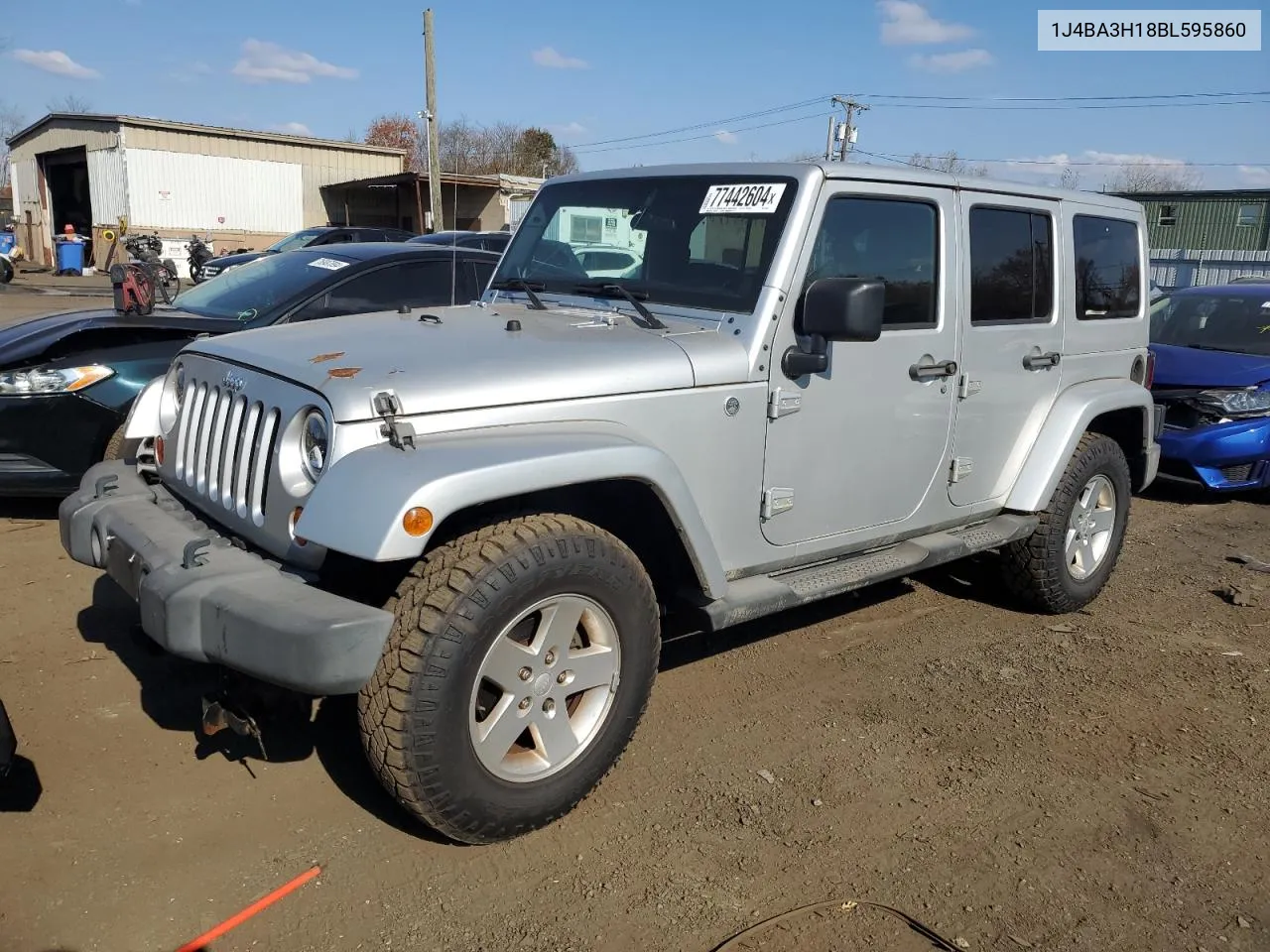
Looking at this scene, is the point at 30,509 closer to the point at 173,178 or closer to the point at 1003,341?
the point at 1003,341

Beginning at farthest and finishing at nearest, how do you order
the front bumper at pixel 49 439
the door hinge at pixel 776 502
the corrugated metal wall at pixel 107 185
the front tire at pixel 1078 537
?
the corrugated metal wall at pixel 107 185 → the front bumper at pixel 49 439 → the front tire at pixel 1078 537 → the door hinge at pixel 776 502

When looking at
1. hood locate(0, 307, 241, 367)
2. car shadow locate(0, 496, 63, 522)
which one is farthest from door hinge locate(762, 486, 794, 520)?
car shadow locate(0, 496, 63, 522)

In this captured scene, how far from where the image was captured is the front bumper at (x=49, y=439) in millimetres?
5090

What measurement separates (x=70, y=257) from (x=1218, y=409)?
98.0ft

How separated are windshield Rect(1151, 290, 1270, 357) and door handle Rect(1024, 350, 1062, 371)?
14.1 feet

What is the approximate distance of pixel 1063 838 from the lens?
10.2 feet

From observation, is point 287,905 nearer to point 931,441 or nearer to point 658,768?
point 658,768

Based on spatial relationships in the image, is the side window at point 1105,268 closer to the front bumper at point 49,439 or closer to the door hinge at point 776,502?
the door hinge at point 776,502

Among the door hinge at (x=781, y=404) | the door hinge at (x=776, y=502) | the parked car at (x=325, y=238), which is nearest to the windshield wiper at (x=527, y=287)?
the door hinge at (x=781, y=404)

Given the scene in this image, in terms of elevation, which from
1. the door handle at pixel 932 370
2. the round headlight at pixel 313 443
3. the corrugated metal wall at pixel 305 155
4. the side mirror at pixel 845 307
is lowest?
the round headlight at pixel 313 443

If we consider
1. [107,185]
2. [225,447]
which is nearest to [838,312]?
[225,447]

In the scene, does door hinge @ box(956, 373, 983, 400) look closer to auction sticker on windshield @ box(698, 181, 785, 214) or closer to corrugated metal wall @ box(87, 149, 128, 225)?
auction sticker on windshield @ box(698, 181, 785, 214)

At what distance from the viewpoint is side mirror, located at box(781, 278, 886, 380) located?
3225mm

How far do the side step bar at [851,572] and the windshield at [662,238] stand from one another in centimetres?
95
